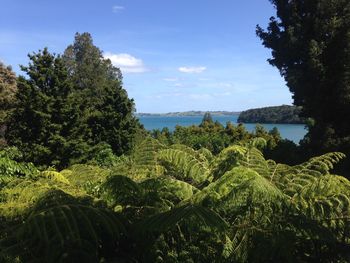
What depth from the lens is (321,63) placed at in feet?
54.4

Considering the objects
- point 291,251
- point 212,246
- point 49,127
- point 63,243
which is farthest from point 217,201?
point 49,127

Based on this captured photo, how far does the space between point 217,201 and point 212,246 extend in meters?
0.31

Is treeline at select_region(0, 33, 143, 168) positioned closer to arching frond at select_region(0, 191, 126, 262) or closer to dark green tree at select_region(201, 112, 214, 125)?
dark green tree at select_region(201, 112, 214, 125)

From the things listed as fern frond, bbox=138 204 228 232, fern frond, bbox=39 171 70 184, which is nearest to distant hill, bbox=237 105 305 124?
fern frond, bbox=39 171 70 184

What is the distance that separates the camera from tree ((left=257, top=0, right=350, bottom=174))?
16281 mm

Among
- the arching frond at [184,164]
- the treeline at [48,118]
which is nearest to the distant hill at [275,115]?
the treeline at [48,118]

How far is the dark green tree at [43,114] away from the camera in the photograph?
15109 mm

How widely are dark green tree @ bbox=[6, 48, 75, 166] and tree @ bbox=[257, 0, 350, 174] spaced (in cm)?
876

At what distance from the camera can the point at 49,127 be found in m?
15.4

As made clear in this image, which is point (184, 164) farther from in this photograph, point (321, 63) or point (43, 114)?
point (321, 63)

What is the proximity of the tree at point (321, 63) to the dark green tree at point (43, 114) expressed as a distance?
8.76m

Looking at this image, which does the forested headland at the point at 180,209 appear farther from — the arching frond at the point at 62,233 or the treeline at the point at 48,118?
the treeline at the point at 48,118

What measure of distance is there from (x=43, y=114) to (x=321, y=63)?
33.1 ft

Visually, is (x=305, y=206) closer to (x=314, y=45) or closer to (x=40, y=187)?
(x=40, y=187)
